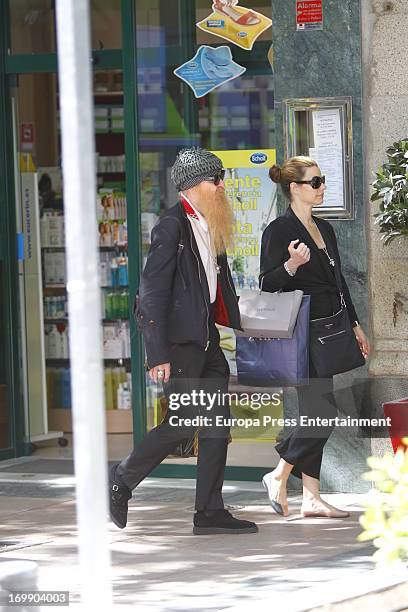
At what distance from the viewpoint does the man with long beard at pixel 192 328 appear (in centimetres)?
750

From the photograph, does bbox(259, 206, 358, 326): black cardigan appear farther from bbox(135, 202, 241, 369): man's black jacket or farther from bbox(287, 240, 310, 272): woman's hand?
bbox(135, 202, 241, 369): man's black jacket

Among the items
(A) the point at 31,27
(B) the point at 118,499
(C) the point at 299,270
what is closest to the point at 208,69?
(A) the point at 31,27

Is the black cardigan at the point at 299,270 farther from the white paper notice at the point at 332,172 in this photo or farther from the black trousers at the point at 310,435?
the white paper notice at the point at 332,172

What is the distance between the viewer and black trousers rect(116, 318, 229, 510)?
7.55 metres

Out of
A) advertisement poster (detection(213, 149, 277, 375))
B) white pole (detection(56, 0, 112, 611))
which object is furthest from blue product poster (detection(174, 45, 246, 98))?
white pole (detection(56, 0, 112, 611))

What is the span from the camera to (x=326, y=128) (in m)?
8.82

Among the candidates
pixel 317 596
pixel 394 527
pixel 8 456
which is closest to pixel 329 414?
pixel 317 596

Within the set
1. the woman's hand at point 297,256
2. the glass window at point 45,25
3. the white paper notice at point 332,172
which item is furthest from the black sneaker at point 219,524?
the glass window at point 45,25

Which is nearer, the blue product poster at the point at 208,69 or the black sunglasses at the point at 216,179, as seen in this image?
the black sunglasses at the point at 216,179

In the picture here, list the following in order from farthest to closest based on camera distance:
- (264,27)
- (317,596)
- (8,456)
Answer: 1. (8,456)
2. (264,27)
3. (317,596)

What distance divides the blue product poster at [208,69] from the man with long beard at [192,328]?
1.74 meters

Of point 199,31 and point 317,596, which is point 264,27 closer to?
point 199,31

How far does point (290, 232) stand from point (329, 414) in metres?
1.02

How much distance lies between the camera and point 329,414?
8125 mm
